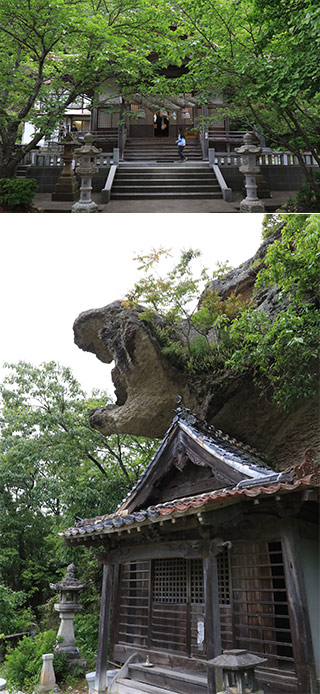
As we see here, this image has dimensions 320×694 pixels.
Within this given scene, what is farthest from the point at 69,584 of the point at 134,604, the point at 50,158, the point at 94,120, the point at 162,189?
the point at 94,120

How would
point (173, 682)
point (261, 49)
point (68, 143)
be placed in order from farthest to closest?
point (68, 143) → point (261, 49) → point (173, 682)

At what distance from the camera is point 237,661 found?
3434 millimetres

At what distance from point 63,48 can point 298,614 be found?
32.8 ft

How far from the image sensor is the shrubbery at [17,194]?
25.5ft

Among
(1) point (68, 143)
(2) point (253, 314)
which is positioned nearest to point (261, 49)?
(1) point (68, 143)

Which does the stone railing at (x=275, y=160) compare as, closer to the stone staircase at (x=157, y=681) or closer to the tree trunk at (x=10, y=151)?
the tree trunk at (x=10, y=151)

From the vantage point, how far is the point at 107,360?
1164 cm

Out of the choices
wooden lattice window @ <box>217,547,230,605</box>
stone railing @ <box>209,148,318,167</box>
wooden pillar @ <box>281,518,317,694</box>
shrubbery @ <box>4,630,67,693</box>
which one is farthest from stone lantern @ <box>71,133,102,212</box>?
shrubbery @ <box>4,630,67,693</box>

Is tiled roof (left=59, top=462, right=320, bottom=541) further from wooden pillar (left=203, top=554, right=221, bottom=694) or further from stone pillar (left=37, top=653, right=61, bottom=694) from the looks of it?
stone pillar (left=37, top=653, right=61, bottom=694)

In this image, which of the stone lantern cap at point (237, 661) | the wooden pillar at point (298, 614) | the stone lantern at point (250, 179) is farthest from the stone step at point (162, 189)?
the stone lantern cap at point (237, 661)

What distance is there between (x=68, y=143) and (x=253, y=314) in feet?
18.2

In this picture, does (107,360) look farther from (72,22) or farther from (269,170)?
(72,22)

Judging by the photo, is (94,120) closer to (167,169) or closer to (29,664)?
(167,169)

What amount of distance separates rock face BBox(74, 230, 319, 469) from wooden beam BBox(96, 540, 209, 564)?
7.99 ft
